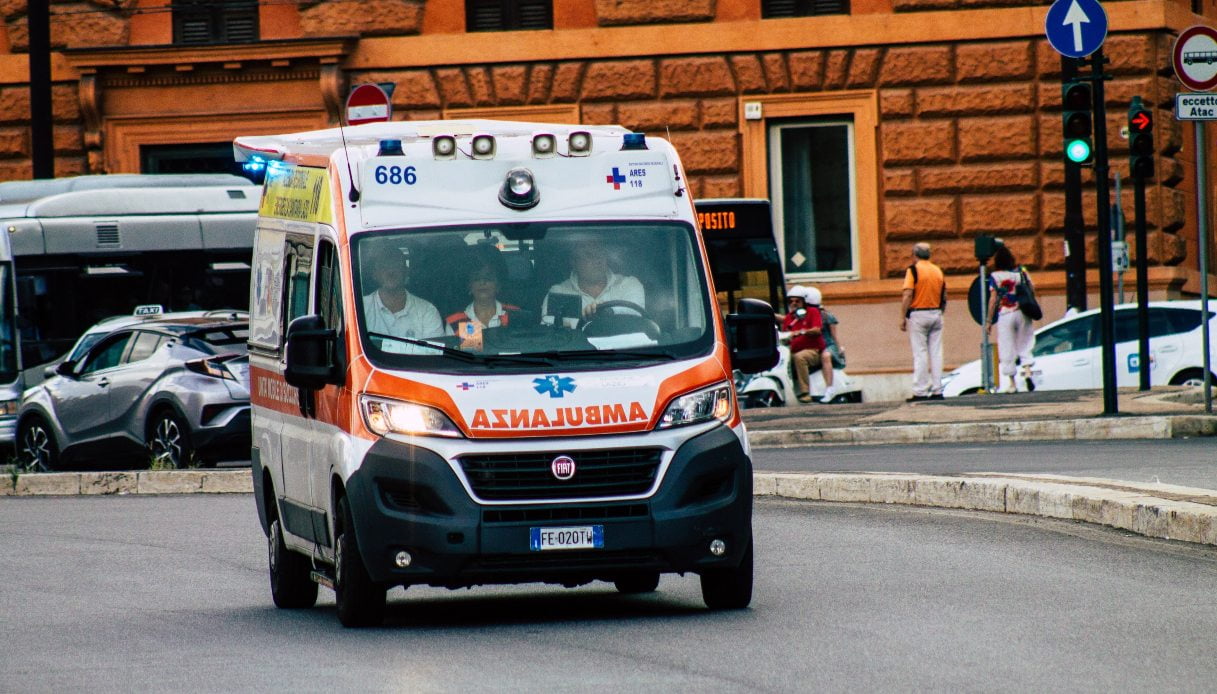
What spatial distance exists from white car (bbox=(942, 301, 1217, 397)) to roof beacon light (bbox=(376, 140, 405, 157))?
53.0 feet

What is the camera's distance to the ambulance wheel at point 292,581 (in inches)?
425

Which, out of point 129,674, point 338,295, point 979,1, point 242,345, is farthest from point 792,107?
point 129,674

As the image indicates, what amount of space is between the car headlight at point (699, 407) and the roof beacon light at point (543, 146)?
140cm

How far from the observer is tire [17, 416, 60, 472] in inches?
847

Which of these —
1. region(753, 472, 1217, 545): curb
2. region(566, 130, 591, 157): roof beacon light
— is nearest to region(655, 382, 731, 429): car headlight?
region(566, 130, 591, 157): roof beacon light

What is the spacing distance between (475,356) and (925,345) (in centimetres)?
1590

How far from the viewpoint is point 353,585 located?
935 centimetres

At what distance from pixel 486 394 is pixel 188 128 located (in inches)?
876

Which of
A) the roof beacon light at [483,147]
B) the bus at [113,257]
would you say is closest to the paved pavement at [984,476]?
the roof beacon light at [483,147]

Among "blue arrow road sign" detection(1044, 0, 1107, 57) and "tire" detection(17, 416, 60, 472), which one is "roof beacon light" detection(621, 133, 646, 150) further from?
"tire" detection(17, 416, 60, 472)

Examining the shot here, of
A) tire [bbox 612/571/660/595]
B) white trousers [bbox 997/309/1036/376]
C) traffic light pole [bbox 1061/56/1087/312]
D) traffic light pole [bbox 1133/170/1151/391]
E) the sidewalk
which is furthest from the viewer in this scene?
traffic light pole [bbox 1061/56/1087/312]

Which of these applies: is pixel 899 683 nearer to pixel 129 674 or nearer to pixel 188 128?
pixel 129 674

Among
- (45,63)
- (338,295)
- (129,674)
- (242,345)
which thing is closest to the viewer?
(129,674)

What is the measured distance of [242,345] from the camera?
779 inches
